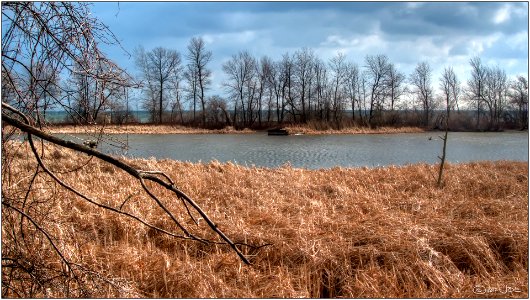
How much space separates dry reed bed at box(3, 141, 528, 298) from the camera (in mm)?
4152

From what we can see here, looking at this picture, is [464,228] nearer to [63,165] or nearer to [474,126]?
[63,165]

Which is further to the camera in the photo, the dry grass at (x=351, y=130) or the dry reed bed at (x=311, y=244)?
the dry grass at (x=351, y=130)

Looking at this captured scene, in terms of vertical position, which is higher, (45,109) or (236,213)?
(45,109)

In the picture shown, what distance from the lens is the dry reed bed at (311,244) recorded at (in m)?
4.15

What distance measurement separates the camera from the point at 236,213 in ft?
21.6

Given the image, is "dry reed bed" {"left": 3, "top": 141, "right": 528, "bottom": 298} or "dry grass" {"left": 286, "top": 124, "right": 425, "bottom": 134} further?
"dry grass" {"left": 286, "top": 124, "right": 425, "bottom": 134}

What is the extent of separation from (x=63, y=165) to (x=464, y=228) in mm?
7730

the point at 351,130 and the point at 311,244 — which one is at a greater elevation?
the point at 351,130

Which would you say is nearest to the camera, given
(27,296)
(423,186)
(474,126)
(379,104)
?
(27,296)

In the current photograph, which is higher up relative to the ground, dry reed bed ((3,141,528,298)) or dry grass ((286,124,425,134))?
dry grass ((286,124,425,134))

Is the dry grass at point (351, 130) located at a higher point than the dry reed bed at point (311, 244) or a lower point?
higher

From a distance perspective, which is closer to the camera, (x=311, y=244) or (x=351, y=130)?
(x=311, y=244)

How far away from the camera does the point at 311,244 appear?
16.3 feet

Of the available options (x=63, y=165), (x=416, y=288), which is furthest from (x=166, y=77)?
(x=416, y=288)
